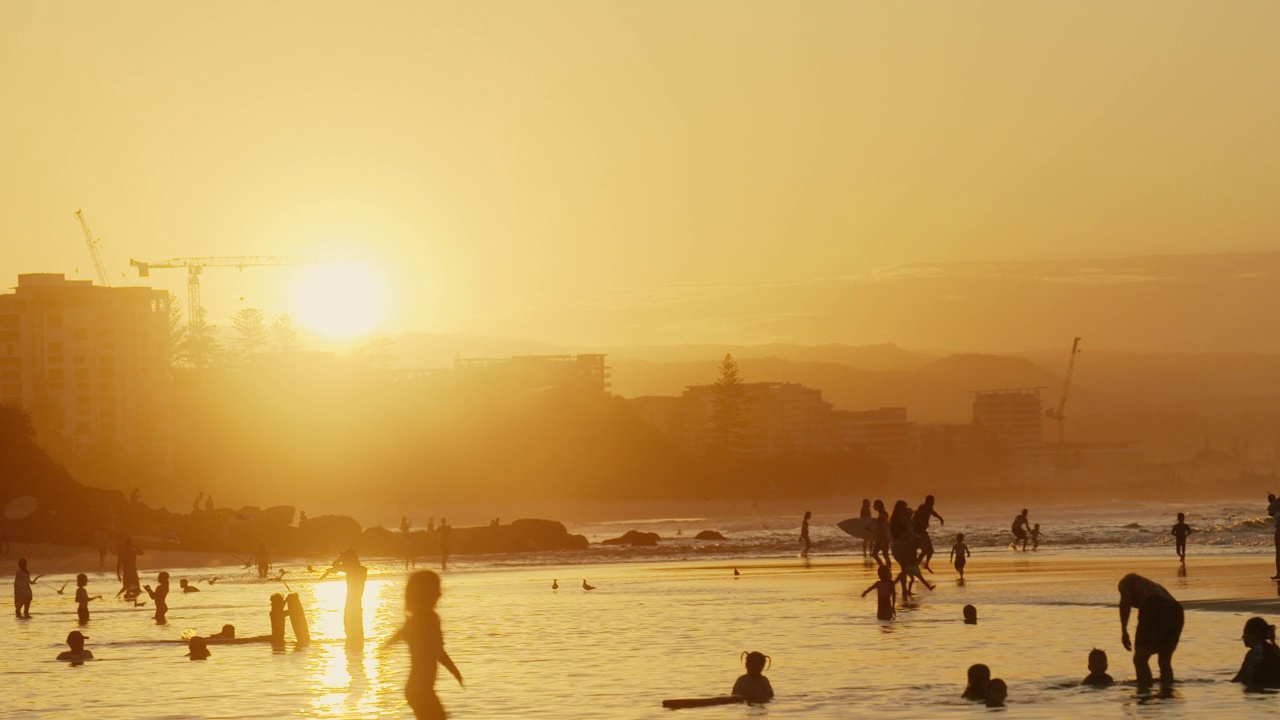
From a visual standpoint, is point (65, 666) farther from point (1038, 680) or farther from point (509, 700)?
point (1038, 680)

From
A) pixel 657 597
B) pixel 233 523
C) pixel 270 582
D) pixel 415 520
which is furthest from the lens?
pixel 415 520

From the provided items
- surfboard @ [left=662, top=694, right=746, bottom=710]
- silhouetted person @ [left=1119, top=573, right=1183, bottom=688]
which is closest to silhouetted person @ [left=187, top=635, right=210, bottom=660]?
surfboard @ [left=662, top=694, right=746, bottom=710]

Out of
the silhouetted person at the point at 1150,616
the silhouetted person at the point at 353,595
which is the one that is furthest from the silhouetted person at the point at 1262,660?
the silhouetted person at the point at 353,595

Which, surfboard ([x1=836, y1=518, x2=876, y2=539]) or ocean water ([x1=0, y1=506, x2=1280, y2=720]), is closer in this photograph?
ocean water ([x1=0, y1=506, x2=1280, y2=720])

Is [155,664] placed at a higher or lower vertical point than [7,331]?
lower

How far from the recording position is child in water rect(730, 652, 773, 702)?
58.5ft

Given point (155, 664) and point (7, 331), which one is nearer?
point (155, 664)

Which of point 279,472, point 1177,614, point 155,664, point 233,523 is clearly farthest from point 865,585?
point 279,472

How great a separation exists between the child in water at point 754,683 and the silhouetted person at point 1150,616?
13.0ft

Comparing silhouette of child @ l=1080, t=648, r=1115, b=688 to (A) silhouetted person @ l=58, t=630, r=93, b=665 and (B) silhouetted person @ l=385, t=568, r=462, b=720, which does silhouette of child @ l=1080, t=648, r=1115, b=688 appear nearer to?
(B) silhouetted person @ l=385, t=568, r=462, b=720

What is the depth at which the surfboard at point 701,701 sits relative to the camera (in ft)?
58.3

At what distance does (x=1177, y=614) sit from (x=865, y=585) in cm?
2218

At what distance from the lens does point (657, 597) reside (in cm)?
3772

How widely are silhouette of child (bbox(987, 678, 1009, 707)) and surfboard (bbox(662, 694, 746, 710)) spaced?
2.74m
